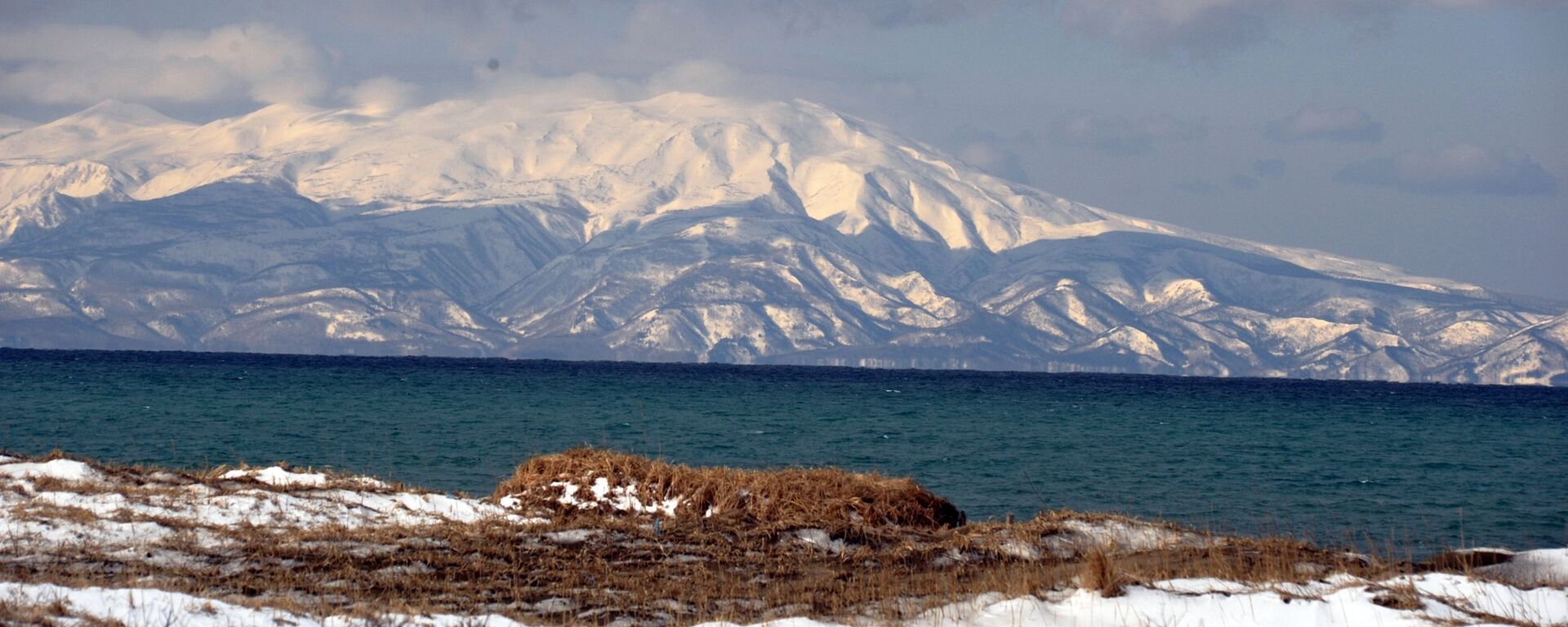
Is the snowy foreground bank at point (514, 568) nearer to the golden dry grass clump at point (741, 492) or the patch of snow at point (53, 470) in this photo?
the patch of snow at point (53, 470)

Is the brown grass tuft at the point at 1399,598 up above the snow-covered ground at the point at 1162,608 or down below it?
above

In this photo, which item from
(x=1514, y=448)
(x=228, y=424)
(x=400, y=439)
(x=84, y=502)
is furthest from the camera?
(x=1514, y=448)

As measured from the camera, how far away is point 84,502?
1791cm

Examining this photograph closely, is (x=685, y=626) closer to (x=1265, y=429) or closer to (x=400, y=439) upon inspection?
(x=400, y=439)

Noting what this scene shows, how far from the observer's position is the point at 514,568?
16.0 m

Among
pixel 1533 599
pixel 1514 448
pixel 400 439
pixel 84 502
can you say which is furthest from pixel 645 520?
pixel 1514 448

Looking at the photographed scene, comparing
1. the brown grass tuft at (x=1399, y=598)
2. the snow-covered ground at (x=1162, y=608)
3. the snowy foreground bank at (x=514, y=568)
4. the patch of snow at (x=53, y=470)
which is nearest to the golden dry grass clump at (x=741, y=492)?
the snowy foreground bank at (x=514, y=568)

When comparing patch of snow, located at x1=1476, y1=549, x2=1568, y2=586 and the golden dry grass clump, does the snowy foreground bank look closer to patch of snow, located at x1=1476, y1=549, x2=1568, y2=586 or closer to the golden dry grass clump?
patch of snow, located at x1=1476, y1=549, x2=1568, y2=586

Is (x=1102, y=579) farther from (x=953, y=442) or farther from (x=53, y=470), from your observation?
(x=953, y=442)

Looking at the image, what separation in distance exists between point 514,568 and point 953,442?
38005 millimetres

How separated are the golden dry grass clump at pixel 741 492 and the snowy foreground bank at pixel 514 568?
40cm

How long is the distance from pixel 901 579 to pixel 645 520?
5.43m

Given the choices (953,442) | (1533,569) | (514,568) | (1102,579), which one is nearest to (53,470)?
(514,568)

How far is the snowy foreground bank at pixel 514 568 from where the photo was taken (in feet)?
42.7
